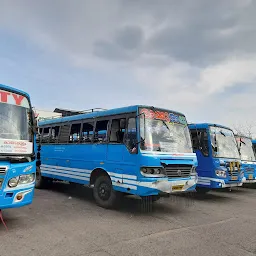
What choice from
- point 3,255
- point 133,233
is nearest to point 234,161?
point 133,233

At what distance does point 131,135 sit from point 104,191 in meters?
1.92

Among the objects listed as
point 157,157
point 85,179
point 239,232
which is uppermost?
point 157,157

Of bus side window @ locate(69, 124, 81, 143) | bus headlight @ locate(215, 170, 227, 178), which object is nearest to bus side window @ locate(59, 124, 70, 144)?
bus side window @ locate(69, 124, 81, 143)

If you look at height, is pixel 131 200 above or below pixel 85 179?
below

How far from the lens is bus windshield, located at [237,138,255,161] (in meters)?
12.6

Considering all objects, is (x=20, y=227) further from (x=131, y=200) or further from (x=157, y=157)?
(x=131, y=200)

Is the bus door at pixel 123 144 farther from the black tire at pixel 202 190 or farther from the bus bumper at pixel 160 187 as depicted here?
the black tire at pixel 202 190

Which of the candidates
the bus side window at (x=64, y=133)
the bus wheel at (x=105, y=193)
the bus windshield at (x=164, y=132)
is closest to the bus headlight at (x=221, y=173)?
the bus windshield at (x=164, y=132)

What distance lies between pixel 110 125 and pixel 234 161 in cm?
488

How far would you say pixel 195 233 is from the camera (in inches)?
231

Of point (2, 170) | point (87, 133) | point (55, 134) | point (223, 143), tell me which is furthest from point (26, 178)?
point (223, 143)

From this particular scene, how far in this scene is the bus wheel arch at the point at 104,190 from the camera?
777 cm

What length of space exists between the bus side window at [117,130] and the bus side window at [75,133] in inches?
72.1

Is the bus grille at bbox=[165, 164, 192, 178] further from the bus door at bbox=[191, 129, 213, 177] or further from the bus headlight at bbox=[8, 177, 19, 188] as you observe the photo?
the bus headlight at bbox=[8, 177, 19, 188]
